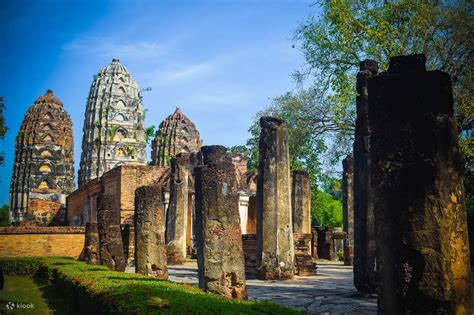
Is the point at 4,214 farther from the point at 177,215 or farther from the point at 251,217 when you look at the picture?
the point at 177,215

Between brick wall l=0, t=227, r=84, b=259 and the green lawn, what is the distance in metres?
4.93

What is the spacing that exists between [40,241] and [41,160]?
2183 centimetres

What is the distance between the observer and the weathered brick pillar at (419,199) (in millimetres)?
3654

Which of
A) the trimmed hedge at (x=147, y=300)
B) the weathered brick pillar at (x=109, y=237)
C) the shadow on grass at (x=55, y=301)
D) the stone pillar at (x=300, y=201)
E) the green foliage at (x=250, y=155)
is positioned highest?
the green foliage at (x=250, y=155)

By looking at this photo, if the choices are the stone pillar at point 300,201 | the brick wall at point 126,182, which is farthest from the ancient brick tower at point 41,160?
the stone pillar at point 300,201

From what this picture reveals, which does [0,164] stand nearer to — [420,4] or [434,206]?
[420,4]

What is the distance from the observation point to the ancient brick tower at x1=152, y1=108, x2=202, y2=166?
38438 millimetres

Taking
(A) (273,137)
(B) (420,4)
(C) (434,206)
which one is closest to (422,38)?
(B) (420,4)

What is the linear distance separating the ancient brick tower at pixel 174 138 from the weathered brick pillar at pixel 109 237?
81.3 ft

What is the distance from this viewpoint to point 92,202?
2838 cm

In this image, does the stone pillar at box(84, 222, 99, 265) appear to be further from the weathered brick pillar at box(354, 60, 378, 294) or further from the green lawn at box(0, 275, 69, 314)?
the weathered brick pillar at box(354, 60, 378, 294)

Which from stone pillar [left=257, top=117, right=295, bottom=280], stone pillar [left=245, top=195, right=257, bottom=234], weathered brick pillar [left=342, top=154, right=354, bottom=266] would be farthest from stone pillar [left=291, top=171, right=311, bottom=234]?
stone pillar [left=257, top=117, right=295, bottom=280]

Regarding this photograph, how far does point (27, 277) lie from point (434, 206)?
639 inches

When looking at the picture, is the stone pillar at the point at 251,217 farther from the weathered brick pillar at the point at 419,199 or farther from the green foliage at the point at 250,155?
the weathered brick pillar at the point at 419,199
